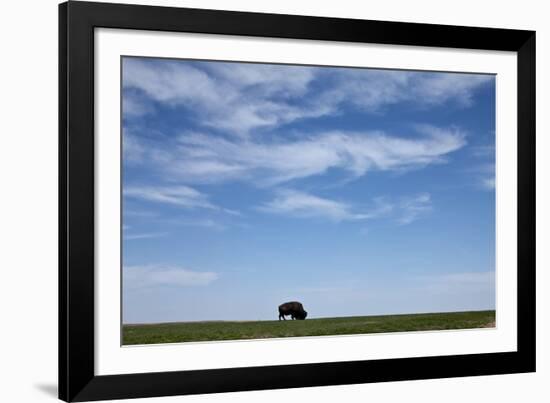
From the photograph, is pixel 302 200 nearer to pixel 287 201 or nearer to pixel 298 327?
Result: pixel 287 201

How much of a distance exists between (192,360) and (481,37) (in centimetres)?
178

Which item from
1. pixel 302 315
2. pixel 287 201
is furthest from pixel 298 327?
pixel 287 201

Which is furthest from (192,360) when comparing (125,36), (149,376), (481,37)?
(481,37)

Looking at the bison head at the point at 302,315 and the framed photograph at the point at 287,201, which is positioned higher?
the framed photograph at the point at 287,201

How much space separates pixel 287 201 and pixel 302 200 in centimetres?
7

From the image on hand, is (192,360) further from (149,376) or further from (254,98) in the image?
(254,98)

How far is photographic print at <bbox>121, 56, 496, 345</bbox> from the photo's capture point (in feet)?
9.70

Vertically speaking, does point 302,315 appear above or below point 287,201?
below

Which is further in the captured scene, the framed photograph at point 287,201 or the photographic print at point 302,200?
the photographic print at point 302,200

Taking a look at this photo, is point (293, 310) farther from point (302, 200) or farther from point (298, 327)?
point (302, 200)

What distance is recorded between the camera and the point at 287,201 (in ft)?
10.3

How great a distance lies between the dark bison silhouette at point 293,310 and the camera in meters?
3.08

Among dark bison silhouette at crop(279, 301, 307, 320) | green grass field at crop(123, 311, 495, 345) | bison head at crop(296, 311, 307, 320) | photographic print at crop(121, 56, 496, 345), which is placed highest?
photographic print at crop(121, 56, 496, 345)

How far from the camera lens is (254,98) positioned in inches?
122
